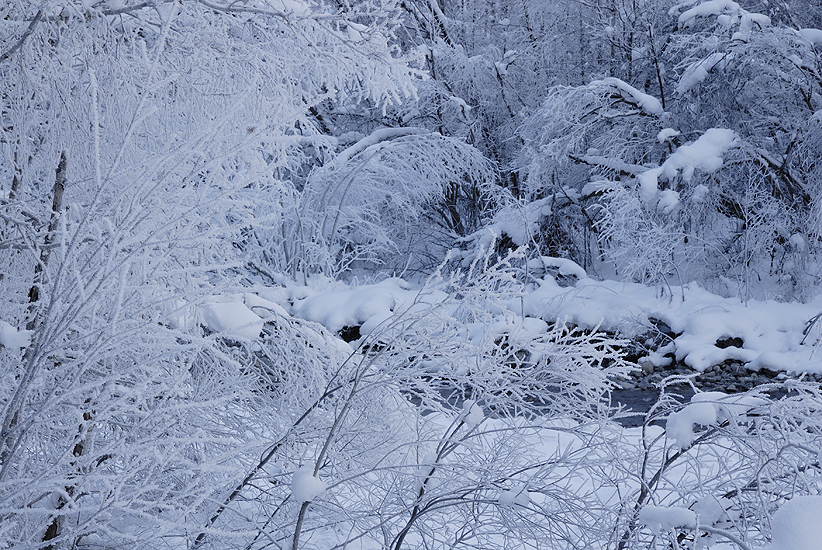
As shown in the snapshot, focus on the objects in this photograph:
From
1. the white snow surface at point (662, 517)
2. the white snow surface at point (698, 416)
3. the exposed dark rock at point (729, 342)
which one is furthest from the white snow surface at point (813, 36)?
the white snow surface at point (662, 517)

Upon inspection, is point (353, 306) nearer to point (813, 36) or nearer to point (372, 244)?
point (372, 244)

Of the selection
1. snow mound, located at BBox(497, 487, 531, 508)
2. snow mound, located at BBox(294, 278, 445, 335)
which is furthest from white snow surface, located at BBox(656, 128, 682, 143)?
snow mound, located at BBox(497, 487, 531, 508)

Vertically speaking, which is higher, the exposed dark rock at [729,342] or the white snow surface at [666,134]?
the white snow surface at [666,134]

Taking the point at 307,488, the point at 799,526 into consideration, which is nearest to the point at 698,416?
the point at 799,526

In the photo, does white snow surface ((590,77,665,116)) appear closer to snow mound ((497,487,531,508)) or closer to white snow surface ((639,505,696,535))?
snow mound ((497,487,531,508))

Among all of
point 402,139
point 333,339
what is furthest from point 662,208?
point 333,339

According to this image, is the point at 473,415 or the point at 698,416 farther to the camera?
the point at 473,415

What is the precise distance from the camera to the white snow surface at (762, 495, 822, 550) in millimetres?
1270

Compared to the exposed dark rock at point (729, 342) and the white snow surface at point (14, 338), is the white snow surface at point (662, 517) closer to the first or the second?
the white snow surface at point (14, 338)

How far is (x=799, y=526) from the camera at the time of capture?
1.29 m

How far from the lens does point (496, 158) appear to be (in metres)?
13.9

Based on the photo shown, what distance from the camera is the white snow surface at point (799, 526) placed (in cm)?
127

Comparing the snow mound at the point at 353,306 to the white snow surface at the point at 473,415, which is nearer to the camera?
the white snow surface at the point at 473,415

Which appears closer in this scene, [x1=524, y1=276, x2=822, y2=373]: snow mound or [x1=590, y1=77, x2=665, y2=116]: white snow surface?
[x1=524, y1=276, x2=822, y2=373]: snow mound
